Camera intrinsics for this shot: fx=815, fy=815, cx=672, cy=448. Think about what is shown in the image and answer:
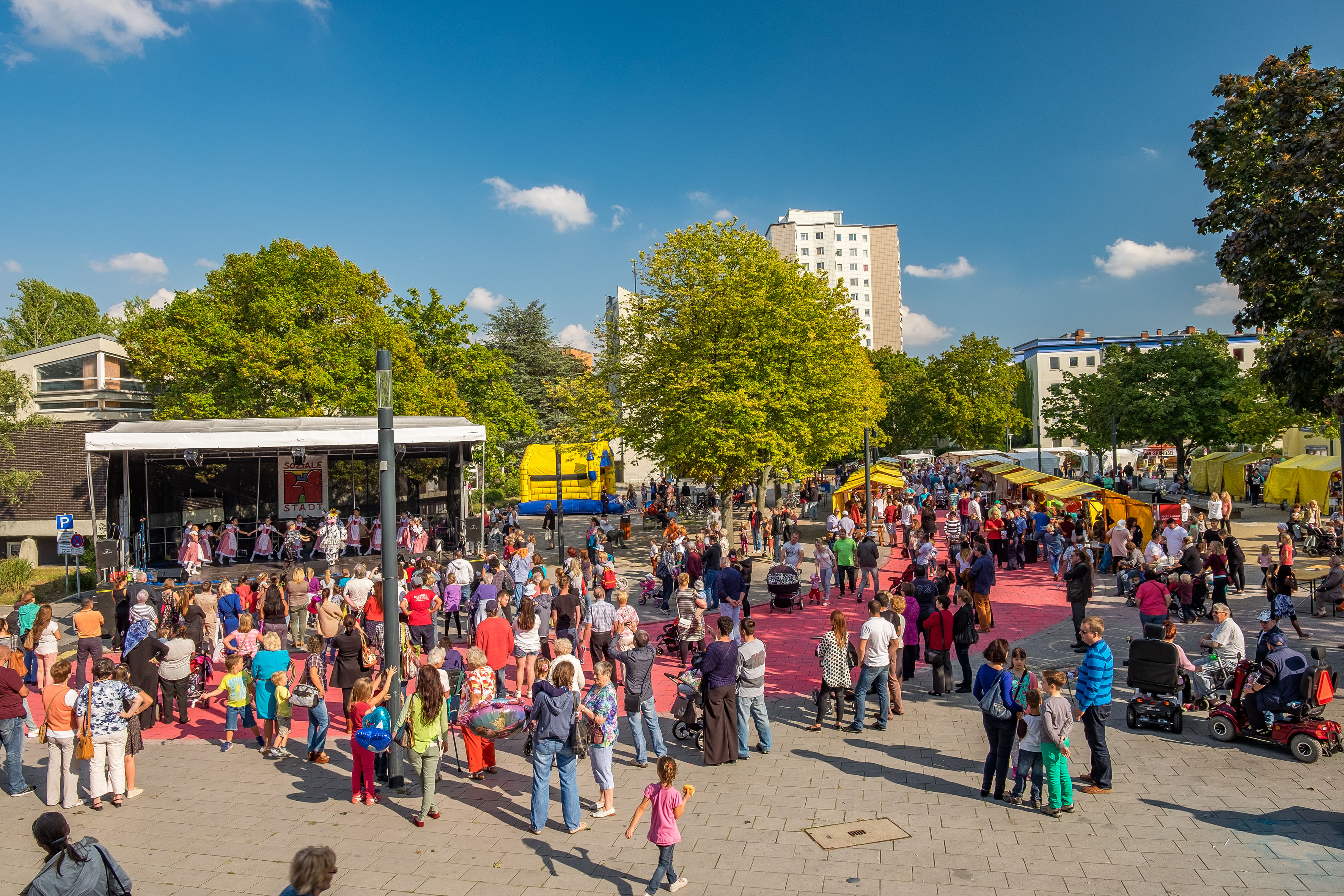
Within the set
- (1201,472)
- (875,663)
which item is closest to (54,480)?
(875,663)

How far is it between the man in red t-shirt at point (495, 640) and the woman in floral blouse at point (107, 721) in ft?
10.9

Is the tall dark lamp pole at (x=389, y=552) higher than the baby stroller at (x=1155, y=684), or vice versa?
the tall dark lamp pole at (x=389, y=552)

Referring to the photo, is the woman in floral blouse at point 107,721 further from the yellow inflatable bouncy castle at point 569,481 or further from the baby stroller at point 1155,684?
the yellow inflatable bouncy castle at point 569,481

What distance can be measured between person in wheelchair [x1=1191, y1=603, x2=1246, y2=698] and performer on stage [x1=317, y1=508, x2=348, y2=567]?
1856 cm

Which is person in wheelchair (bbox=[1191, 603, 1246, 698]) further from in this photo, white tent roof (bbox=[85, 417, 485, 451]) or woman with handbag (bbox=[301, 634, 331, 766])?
white tent roof (bbox=[85, 417, 485, 451])

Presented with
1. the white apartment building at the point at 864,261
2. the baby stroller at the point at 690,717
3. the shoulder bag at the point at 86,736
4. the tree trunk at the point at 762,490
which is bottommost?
the baby stroller at the point at 690,717

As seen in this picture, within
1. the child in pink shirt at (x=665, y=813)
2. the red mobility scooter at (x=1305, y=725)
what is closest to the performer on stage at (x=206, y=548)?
the child in pink shirt at (x=665, y=813)

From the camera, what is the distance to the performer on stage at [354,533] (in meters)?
22.5

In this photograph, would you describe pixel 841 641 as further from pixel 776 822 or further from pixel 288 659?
pixel 288 659

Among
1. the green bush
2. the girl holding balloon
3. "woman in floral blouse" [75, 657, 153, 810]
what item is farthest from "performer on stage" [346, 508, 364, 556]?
the girl holding balloon

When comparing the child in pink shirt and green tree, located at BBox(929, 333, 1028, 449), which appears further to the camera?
green tree, located at BBox(929, 333, 1028, 449)

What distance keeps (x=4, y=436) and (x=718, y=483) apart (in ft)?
72.4

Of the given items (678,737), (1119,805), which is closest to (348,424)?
(678,737)

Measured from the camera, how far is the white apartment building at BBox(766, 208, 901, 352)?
366ft
